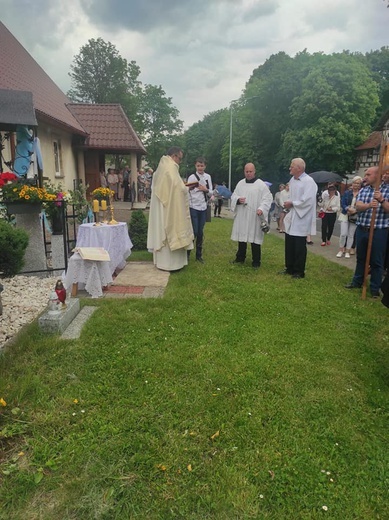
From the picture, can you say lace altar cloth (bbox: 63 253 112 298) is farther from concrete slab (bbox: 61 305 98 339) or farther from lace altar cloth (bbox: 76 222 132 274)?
lace altar cloth (bbox: 76 222 132 274)

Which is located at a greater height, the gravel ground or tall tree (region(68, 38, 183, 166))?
tall tree (region(68, 38, 183, 166))

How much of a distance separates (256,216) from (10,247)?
451 centimetres

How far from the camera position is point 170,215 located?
6344 millimetres

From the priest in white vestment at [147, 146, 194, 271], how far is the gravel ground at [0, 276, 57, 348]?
1.86 metres

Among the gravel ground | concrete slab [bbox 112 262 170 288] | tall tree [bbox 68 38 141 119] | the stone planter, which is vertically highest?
tall tree [bbox 68 38 141 119]

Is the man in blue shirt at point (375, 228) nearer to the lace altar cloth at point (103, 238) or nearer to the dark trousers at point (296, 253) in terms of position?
the dark trousers at point (296, 253)

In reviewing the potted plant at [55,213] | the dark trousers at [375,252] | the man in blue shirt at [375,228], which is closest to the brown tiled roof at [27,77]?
the potted plant at [55,213]

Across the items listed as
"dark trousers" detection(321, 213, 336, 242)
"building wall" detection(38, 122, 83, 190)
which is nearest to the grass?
"dark trousers" detection(321, 213, 336, 242)

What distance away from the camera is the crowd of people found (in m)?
5.62

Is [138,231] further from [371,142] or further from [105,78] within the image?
[105,78]

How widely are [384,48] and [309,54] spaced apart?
15176 mm

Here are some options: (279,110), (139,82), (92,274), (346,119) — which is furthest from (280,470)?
(139,82)

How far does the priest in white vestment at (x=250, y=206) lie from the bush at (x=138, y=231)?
2.42m

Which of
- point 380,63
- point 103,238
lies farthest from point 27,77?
point 380,63
